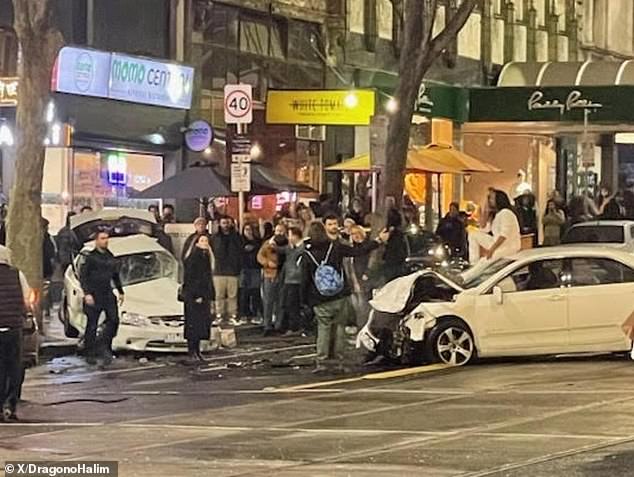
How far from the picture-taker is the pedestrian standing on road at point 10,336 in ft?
48.0

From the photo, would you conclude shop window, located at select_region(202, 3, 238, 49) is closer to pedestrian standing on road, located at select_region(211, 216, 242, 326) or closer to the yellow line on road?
pedestrian standing on road, located at select_region(211, 216, 242, 326)

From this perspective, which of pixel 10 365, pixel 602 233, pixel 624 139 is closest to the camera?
pixel 10 365

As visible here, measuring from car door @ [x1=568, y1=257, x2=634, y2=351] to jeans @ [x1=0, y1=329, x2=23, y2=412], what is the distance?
740cm

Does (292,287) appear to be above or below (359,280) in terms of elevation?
below

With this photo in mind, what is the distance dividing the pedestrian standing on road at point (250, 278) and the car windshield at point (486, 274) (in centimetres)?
643

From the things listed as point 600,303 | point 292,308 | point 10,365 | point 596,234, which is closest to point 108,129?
point 292,308

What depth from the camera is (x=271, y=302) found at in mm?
24719

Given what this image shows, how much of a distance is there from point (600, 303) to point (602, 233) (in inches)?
306

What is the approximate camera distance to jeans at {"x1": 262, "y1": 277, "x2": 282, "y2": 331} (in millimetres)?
24578

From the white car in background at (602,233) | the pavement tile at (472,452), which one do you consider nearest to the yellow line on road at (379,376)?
the pavement tile at (472,452)

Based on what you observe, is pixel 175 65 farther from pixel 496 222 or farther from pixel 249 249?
pixel 496 222

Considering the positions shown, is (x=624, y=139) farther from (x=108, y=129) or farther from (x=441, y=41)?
(x=108, y=129)

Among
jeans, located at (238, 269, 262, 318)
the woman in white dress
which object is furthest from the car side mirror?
jeans, located at (238, 269, 262, 318)

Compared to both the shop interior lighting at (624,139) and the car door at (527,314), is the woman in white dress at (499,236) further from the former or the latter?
the shop interior lighting at (624,139)
